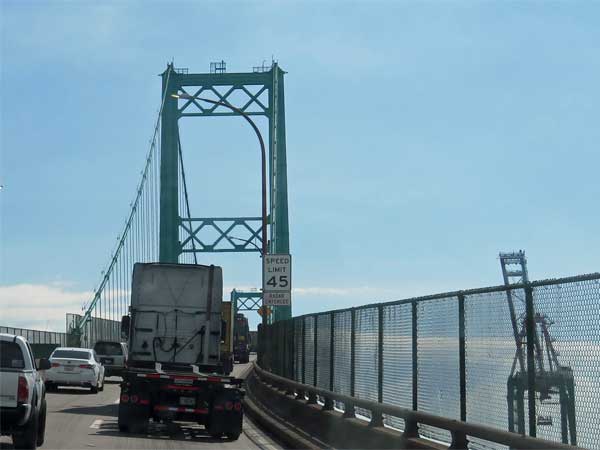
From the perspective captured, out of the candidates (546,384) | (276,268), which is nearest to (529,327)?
(546,384)

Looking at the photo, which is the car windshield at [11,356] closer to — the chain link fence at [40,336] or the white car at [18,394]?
the white car at [18,394]

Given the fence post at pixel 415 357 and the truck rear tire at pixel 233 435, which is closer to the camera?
the fence post at pixel 415 357

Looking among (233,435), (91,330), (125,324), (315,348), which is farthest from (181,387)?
(91,330)

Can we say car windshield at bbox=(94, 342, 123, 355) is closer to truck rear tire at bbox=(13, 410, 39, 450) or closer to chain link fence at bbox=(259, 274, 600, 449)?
chain link fence at bbox=(259, 274, 600, 449)

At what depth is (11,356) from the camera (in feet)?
42.5

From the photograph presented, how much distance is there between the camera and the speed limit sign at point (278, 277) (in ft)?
78.9

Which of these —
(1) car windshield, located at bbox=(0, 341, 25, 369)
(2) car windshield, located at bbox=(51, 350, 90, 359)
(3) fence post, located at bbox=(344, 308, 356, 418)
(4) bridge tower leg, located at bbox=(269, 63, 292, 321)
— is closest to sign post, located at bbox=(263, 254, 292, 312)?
(3) fence post, located at bbox=(344, 308, 356, 418)

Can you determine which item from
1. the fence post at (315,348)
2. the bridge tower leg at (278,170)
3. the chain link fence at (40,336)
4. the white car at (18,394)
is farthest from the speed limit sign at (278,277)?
the bridge tower leg at (278,170)

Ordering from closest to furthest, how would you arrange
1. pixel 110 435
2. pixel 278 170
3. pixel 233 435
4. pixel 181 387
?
pixel 110 435, pixel 233 435, pixel 181 387, pixel 278 170

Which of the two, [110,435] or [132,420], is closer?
[110,435]

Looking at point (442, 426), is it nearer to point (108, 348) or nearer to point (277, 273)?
point (277, 273)

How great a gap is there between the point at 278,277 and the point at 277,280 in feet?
0.26

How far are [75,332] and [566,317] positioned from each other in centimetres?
5007

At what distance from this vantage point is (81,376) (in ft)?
96.8
